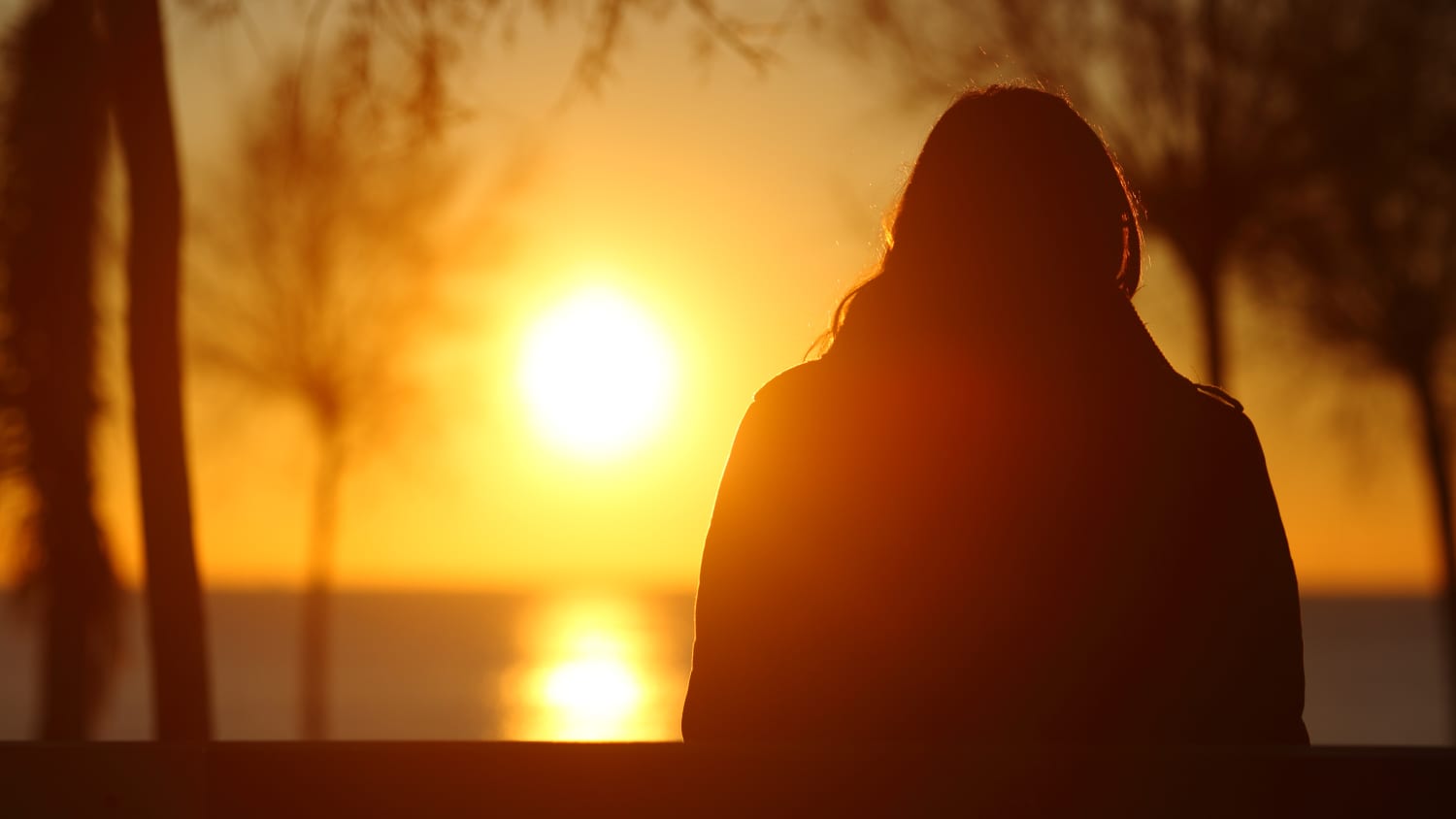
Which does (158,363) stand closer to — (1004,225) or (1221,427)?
(1004,225)

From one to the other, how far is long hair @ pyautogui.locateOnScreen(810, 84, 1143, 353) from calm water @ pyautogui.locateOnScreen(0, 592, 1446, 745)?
2.97ft

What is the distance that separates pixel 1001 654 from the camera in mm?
2588

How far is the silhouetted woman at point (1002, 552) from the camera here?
258 cm

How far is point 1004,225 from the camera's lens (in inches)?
105

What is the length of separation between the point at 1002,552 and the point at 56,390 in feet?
39.4

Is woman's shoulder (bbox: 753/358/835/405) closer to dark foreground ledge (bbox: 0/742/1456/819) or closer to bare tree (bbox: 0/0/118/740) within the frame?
dark foreground ledge (bbox: 0/742/1456/819)

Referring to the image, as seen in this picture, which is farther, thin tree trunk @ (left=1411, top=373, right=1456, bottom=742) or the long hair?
thin tree trunk @ (left=1411, top=373, right=1456, bottom=742)

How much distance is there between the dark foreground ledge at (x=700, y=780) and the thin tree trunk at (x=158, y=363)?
4.15m

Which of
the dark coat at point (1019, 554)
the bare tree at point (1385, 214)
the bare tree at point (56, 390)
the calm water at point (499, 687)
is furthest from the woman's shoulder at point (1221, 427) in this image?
the bare tree at point (1385, 214)

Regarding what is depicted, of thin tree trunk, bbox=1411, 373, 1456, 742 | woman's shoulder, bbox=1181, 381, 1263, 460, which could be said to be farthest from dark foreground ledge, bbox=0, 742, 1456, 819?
thin tree trunk, bbox=1411, 373, 1456, 742

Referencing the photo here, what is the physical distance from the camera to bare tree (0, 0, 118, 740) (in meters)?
12.2

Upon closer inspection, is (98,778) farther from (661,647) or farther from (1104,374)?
(661,647)

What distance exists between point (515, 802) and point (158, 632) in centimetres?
467

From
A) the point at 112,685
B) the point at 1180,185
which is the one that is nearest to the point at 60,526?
the point at 112,685
